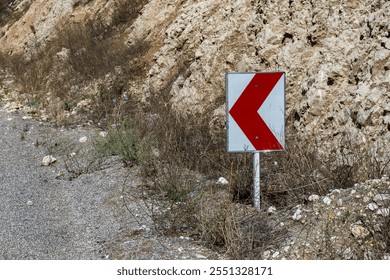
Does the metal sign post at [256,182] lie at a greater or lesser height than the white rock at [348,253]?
greater

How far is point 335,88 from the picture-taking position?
6.43 meters

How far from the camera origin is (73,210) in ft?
18.8

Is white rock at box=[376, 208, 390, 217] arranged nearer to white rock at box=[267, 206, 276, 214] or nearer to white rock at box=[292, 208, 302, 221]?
white rock at box=[292, 208, 302, 221]

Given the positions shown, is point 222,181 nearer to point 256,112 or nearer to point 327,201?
point 256,112

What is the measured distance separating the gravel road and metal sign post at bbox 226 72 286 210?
3.47 feet

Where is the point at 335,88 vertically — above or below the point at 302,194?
above

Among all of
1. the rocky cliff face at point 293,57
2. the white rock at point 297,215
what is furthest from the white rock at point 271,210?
the rocky cliff face at point 293,57

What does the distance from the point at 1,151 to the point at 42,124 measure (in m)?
1.77

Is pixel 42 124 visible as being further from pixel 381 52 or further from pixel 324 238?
pixel 324 238

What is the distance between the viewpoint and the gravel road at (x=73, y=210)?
4.64m

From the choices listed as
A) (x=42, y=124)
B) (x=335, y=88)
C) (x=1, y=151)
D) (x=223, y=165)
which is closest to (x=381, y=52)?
(x=335, y=88)

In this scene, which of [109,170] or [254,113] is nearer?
[254,113]

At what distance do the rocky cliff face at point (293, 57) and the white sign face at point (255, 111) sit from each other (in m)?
1.07

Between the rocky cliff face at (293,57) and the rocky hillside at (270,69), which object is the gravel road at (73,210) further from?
the rocky cliff face at (293,57)
